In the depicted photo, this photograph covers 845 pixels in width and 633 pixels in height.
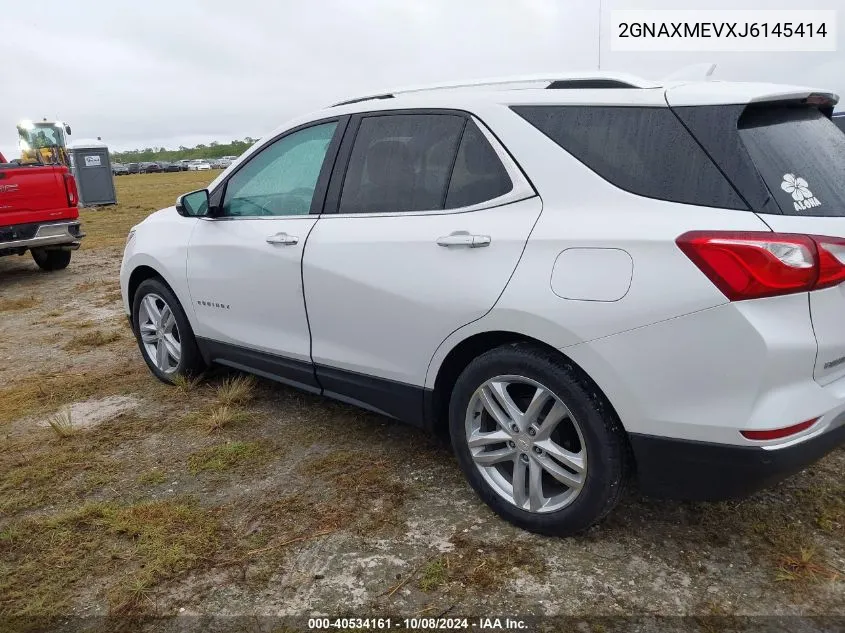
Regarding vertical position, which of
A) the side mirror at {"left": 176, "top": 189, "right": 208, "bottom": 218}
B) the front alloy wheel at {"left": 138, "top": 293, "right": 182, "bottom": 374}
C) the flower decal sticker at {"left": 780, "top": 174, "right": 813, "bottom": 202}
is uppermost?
the flower decal sticker at {"left": 780, "top": 174, "right": 813, "bottom": 202}

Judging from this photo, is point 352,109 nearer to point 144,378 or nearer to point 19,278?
point 144,378

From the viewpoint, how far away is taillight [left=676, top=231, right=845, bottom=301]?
6.88 ft

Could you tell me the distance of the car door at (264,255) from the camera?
11.5 ft

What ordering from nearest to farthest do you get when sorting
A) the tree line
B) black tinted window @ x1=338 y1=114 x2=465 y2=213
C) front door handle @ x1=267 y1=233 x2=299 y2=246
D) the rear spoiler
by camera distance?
the rear spoiler < black tinted window @ x1=338 y1=114 x2=465 y2=213 < front door handle @ x1=267 y1=233 x2=299 y2=246 < the tree line

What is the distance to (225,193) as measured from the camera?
13.3 ft

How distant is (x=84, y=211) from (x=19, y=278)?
11057 mm

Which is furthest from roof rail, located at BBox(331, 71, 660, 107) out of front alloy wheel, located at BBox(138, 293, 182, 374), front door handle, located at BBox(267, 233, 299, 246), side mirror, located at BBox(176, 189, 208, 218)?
front alloy wheel, located at BBox(138, 293, 182, 374)

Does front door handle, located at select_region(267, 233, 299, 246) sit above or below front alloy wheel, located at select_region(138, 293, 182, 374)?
above

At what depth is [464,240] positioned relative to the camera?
2.71 meters

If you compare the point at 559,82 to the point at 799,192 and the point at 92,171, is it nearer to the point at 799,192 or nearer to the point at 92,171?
→ the point at 799,192

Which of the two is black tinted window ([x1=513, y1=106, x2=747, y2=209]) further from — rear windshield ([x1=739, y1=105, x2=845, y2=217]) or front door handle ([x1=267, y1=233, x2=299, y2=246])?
front door handle ([x1=267, y1=233, x2=299, y2=246])

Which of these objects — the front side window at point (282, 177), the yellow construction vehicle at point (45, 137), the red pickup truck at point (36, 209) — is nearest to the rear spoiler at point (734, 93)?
the front side window at point (282, 177)

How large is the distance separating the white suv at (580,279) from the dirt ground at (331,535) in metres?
0.28

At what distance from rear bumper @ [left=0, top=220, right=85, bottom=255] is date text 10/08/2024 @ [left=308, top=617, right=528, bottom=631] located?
7.81 m
